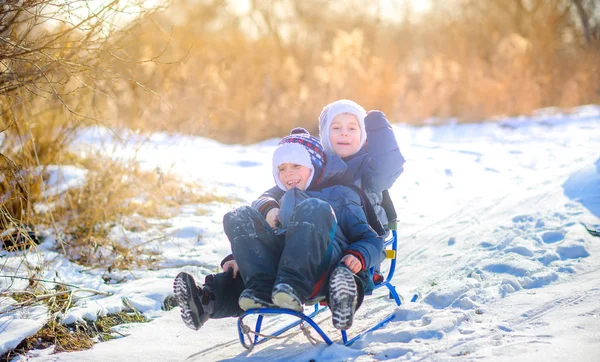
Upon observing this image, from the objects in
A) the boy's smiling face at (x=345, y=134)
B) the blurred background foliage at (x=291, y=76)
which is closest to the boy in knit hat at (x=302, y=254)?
the boy's smiling face at (x=345, y=134)

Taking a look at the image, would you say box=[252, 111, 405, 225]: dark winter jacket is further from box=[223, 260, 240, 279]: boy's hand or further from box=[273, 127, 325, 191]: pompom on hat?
box=[223, 260, 240, 279]: boy's hand

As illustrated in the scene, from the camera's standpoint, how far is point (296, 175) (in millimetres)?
3406

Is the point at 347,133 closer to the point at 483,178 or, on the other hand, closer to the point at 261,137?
the point at 483,178

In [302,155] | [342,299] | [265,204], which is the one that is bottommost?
[342,299]

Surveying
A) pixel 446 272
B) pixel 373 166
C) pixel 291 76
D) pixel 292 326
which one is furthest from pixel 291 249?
pixel 291 76

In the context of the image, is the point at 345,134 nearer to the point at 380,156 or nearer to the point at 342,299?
the point at 380,156

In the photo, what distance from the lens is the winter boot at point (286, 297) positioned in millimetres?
2666

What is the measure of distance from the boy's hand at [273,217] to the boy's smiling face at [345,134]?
0.79 m

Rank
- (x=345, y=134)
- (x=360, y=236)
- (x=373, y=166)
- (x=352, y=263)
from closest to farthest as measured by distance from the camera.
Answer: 1. (x=352, y=263)
2. (x=360, y=236)
3. (x=373, y=166)
4. (x=345, y=134)

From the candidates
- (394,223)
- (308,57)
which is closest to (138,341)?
(394,223)

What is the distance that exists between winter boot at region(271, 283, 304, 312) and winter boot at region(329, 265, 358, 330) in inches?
6.4

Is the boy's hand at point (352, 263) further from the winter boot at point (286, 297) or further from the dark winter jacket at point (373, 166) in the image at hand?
the dark winter jacket at point (373, 166)

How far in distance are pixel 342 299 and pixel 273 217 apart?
0.73 meters

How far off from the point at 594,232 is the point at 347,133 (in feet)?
6.33
